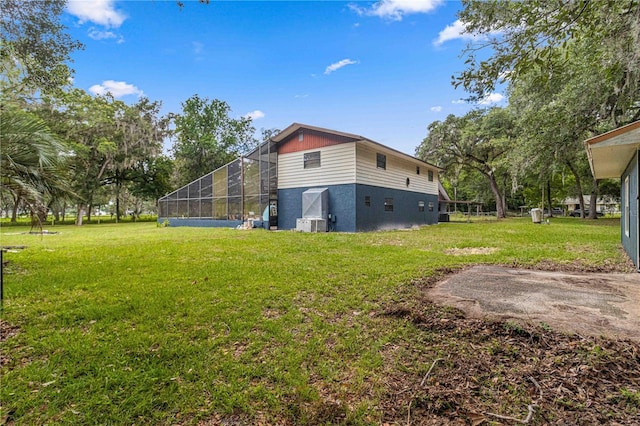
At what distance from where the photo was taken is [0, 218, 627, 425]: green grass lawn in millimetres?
1875

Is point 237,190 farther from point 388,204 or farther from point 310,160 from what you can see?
point 388,204

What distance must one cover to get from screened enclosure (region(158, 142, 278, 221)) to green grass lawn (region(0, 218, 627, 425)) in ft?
31.1

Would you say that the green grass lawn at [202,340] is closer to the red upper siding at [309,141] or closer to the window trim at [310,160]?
the red upper siding at [309,141]

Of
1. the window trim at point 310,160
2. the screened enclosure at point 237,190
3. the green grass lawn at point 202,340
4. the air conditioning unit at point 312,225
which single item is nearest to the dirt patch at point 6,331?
the green grass lawn at point 202,340

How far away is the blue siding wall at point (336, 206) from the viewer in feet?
40.9

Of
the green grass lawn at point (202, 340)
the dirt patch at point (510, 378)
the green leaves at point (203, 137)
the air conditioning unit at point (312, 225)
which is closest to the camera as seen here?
the dirt patch at point (510, 378)

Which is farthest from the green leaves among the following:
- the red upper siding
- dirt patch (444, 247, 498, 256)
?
dirt patch (444, 247, 498, 256)

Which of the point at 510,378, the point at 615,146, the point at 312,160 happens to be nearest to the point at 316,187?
the point at 312,160

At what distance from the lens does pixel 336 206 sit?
12.9 metres

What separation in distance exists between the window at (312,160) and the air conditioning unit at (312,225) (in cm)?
242

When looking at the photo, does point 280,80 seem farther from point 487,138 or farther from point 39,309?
point 487,138

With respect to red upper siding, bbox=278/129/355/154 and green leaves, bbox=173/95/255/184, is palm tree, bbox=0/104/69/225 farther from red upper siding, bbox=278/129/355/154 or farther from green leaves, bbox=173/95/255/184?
green leaves, bbox=173/95/255/184

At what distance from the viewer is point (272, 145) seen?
14852mm

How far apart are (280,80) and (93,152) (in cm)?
1792
